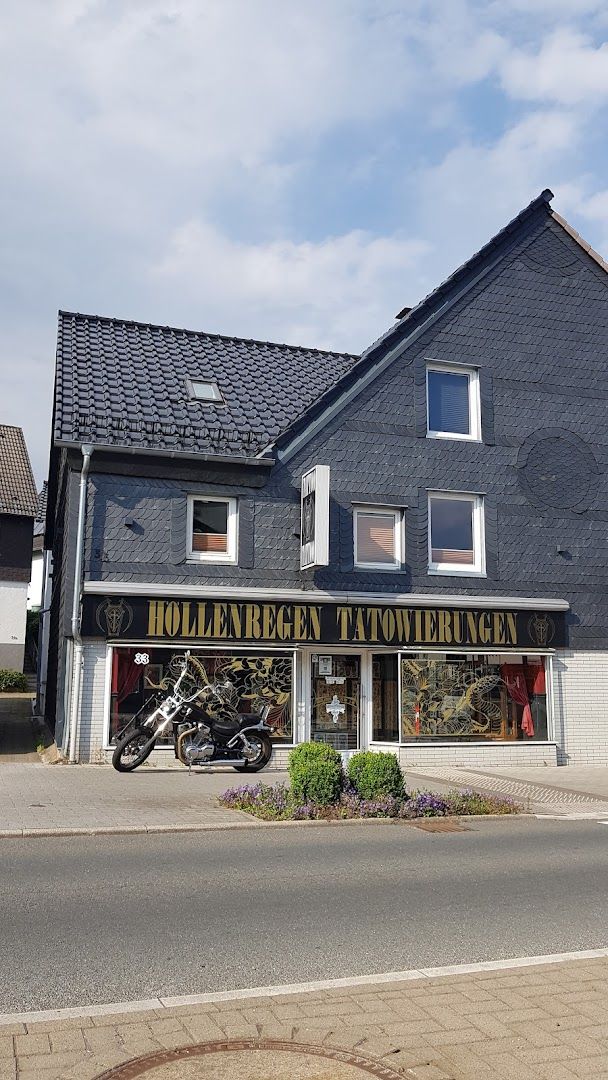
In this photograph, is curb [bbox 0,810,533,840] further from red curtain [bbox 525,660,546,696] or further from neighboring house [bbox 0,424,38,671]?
neighboring house [bbox 0,424,38,671]

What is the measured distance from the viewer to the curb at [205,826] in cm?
1091

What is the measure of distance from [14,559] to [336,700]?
23.1 meters

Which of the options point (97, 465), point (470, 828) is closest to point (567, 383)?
point (97, 465)

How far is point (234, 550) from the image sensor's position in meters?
19.4

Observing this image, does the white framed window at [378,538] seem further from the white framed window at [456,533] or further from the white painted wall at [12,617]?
the white painted wall at [12,617]

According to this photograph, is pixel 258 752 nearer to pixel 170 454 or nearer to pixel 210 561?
pixel 210 561

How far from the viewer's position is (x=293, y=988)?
5.65 metres

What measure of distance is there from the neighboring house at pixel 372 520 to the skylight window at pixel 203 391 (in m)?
0.04

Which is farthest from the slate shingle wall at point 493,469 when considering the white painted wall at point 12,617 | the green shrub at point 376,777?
the white painted wall at point 12,617

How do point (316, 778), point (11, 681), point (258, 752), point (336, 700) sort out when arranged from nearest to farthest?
point (316, 778), point (258, 752), point (336, 700), point (11, 681)

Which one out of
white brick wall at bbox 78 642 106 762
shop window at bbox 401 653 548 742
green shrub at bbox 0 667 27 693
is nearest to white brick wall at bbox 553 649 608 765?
shop window at bbox 401 653 548 742

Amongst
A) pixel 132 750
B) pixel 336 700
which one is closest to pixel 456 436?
pixel 336 700

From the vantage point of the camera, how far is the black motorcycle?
53.5ft

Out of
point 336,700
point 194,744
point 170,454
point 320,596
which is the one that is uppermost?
point 170,454
